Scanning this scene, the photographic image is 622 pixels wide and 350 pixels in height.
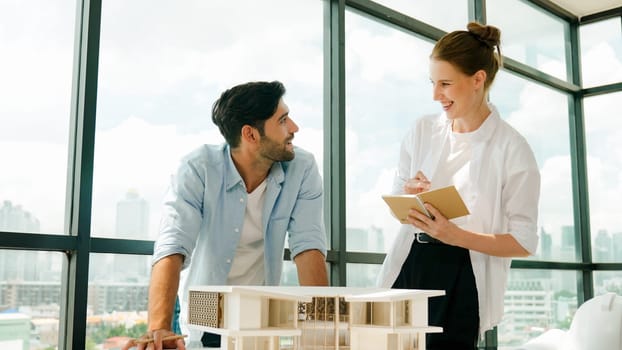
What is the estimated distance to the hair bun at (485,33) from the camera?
2.31 meters

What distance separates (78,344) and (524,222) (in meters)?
1.50

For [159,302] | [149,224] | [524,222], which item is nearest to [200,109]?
[149,224]

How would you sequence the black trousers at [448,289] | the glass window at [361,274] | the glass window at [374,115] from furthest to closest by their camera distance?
1. the glass window at [374,115]
2. the glass window at [361,274]
3. the black trousers at [448,289]

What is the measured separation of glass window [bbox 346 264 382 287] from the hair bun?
1.45 metres

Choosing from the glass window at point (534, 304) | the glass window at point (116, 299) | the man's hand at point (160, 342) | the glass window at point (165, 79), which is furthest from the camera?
the glass window at point (534, 304)

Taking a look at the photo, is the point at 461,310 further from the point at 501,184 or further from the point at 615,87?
the point at 615,87

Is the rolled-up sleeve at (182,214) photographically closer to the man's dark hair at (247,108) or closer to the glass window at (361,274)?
the man's dark hair at (247,108)

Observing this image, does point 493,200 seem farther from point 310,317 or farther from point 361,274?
point 361,274

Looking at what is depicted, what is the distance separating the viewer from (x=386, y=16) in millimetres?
3748

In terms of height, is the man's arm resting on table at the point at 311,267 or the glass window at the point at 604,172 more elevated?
the glass window at the point at 604,172

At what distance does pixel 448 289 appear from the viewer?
2168 millimetres

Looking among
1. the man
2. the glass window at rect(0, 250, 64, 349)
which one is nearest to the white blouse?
the man

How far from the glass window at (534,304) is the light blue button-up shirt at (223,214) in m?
2.55

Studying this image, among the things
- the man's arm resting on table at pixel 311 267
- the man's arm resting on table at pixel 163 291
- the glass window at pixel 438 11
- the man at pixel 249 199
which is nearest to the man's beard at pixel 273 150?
the man at pixel 249 199
